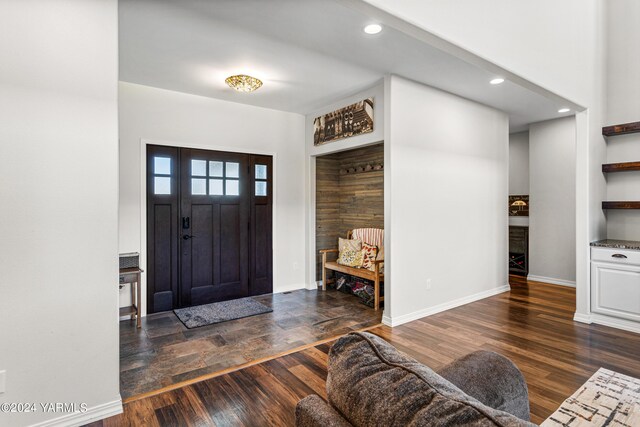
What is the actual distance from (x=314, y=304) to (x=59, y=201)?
321 centimetres

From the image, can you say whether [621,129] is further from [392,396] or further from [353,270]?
[392,396]

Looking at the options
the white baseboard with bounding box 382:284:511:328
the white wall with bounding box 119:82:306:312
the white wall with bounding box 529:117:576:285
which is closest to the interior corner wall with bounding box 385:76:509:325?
the white baseboard with bounding box 382:284:511:328

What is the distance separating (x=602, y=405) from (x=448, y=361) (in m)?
0.98

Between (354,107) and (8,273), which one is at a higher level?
(354,107)

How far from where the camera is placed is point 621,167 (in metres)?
3.88

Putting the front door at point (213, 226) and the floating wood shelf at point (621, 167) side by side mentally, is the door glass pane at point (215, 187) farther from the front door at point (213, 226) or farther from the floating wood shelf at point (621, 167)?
the floating wood shelf at point (621, 167)

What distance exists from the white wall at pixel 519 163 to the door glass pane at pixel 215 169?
530 centimetres

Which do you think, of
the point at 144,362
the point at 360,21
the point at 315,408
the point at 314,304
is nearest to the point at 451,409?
the point at 315,408

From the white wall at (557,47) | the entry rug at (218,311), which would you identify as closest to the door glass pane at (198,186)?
the entry rug at (218,311)

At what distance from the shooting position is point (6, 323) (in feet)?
5.90

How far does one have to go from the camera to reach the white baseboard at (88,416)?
1935 millimetres

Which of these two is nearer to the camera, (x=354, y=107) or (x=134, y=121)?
(x=134, y=121)

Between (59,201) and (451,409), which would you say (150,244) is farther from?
(451,409)

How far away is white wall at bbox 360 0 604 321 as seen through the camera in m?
2.39
